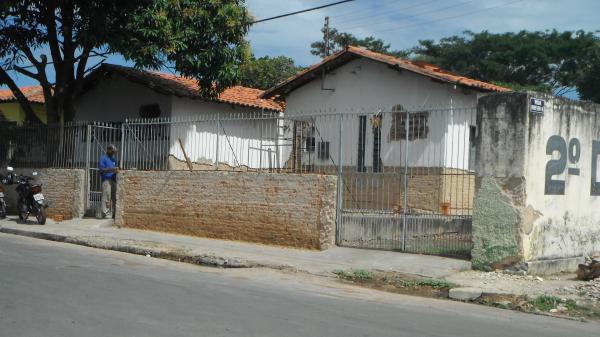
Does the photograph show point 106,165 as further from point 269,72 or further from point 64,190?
point 269,72

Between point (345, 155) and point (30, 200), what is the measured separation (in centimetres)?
771

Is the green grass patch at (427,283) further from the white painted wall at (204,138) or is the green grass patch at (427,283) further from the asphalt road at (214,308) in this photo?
the white painted wall at (204,138)

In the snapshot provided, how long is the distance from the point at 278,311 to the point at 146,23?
1112 centimetres

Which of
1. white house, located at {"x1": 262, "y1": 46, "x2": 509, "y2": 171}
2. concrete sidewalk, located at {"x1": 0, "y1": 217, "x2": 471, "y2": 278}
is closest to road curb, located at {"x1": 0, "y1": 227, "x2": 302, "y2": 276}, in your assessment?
concrete sidewalk, located at {"x1": 0, "y1": 217, "x2": 471, "y2": 278}

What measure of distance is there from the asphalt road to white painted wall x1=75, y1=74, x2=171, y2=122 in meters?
11.3

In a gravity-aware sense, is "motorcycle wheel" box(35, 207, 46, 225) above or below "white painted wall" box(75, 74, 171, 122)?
below

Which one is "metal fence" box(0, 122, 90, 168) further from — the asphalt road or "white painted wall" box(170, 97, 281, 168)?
the asphalt road

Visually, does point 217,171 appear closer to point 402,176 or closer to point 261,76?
point 402,176

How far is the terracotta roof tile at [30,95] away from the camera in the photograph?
2489cm

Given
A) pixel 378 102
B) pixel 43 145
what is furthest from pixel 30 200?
pixel 378 102

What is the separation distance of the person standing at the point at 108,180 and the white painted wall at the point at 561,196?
962cm

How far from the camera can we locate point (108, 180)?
1538 centimetres

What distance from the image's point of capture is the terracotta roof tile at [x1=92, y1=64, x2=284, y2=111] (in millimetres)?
19688

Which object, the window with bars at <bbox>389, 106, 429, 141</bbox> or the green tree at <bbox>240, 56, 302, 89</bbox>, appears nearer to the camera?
the window with bars at <bbox>389, 106, 429, 141</bbox>
